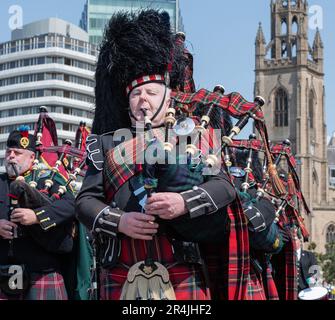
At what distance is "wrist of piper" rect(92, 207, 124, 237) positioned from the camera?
451cm

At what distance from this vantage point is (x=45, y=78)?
91625mm

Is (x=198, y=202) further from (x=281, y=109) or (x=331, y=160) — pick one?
(x=331, y=160)

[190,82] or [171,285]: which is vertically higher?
[190,82]

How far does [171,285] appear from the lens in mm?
4594

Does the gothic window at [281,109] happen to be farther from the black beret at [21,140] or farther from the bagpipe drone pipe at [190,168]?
the bagpipe drone pipe at [190,168]

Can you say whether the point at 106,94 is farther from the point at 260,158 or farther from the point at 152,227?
the point at 260,158

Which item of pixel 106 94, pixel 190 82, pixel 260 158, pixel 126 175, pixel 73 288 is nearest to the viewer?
Result: pixel 126 175

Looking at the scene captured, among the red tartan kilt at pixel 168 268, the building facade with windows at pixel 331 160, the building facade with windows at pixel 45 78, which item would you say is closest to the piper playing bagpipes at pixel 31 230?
the red tartan kilt at pixel 168 268

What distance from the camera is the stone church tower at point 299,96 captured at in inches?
3912

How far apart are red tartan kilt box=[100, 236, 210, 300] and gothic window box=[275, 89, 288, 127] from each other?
319 feet

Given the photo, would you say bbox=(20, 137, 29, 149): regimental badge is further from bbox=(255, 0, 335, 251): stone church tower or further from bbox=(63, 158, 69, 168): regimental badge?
bbox=(255, 0, 335, 251): stone church tower

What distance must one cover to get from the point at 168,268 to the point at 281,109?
97.6 m

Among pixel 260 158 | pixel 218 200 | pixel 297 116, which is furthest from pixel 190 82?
pixel 297 116
